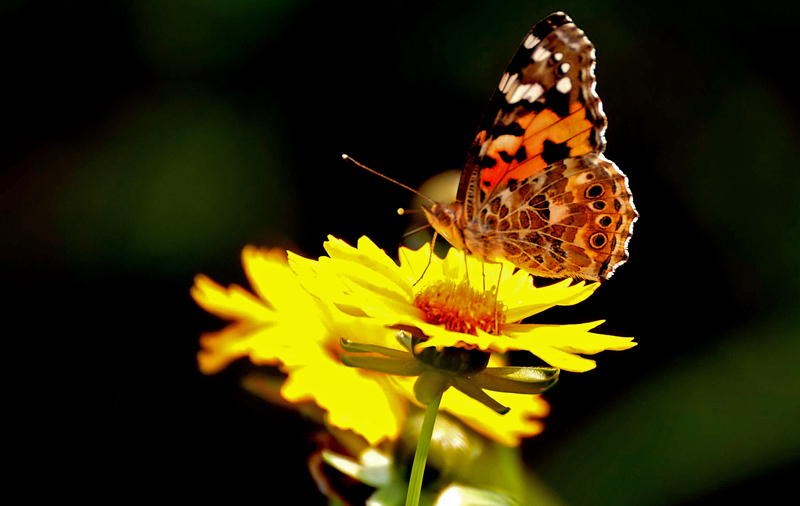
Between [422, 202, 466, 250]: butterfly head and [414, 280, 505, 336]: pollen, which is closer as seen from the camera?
[414, 280, 505, 336]: pollen

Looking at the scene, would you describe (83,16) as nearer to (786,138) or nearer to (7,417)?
(7,417)

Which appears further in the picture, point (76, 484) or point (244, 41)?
point (244, 41)

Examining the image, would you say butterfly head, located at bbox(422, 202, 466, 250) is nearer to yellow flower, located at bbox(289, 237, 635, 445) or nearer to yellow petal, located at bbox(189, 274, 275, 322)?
yellow flower, located at bbox(289, 237, 635, 445)

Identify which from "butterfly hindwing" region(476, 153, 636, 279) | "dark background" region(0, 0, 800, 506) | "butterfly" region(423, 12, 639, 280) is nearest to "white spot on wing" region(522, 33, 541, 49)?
"butterfly" region(423, 12, 639, 280)

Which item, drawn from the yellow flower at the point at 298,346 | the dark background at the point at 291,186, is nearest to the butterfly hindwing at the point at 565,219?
the yellow flower at the point at 298,346

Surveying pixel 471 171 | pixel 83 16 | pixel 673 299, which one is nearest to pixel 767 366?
pixel 673 299

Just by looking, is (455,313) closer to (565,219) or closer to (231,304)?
(565,219)

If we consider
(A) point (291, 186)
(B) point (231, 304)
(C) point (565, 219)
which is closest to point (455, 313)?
(C) point (565, 219)
